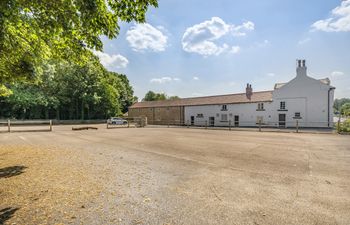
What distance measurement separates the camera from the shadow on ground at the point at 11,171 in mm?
5383

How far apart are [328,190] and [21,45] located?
10.6 meters

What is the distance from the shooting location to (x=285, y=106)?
29531 mm

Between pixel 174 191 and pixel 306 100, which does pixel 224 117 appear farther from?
pixel 174 191

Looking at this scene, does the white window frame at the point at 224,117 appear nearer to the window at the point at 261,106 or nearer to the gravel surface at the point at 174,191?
the window at the point at 261,106

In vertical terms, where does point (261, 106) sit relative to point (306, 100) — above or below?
below

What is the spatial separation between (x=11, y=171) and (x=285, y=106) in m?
33.4

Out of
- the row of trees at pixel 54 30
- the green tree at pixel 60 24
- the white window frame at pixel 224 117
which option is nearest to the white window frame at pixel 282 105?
the white window frame at pixel 224 117

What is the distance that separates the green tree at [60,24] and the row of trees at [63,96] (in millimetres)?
29857

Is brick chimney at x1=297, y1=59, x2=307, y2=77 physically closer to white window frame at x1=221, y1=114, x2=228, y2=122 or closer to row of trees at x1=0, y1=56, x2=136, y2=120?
white window frame at x1=221, y1=114, x2=228, y2=122

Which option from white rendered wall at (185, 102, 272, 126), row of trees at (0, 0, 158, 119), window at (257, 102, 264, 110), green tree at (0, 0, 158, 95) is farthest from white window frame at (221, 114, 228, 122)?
green tree at (0, 0, 158, 95)

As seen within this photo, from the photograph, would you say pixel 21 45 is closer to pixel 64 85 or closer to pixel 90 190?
pixel 90 190

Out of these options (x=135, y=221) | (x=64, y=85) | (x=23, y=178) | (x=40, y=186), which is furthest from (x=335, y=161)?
(x=64, y=85)

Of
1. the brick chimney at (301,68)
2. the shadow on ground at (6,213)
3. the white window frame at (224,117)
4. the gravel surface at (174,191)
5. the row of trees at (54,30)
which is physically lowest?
the gravel surface at (174,191)

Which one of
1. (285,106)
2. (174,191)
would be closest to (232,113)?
(285,106)
